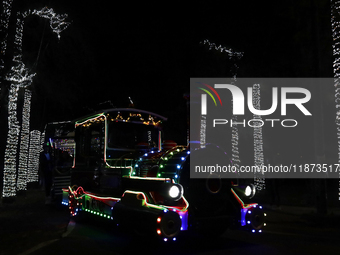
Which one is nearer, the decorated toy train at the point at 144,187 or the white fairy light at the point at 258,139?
the decorated toy train at the point at 144,187

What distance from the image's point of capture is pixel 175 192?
21.1 ft

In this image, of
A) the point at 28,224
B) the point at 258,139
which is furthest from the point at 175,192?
the point at 258,139

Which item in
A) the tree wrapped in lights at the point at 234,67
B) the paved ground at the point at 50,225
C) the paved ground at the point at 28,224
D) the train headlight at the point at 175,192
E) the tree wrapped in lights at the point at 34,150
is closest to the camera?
the train headlight at the point at 175,192

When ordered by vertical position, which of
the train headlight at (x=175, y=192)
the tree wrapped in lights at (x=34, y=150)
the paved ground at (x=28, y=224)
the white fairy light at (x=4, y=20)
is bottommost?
the paved ground at (x=28, y=224)

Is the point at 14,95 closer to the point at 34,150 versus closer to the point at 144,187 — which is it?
the point at 34,150

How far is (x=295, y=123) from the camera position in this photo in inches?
731

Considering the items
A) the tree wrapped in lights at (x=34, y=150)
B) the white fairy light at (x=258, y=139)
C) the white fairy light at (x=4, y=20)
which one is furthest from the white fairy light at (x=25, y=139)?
the white fairy light at (x=258, y=139)

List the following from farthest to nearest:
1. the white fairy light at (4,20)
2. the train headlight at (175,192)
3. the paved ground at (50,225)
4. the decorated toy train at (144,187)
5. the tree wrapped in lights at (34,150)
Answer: the tree wrapped in lights at (34,150), the white fairy light at (4,20), the paved ground at (50,225), the decorated toy train at (144,187), the train headlight at (175,192)

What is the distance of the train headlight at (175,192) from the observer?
642cm

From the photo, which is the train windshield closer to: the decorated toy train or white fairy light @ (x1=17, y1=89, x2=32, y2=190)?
the decorated toy train

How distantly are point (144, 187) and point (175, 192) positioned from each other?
39.1 inches

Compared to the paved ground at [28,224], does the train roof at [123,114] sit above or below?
above

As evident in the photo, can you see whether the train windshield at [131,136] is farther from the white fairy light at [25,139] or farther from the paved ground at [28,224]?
the white fairy light at [25,139]

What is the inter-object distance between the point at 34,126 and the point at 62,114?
2.41 m
